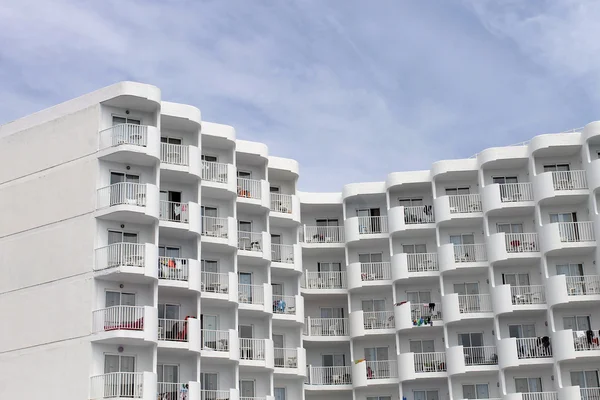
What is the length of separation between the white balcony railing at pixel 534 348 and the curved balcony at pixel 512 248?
4778mm

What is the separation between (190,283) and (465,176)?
20418 millimetres

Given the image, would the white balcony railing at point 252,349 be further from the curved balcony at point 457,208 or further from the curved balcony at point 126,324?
the curved balcony at point 457,208

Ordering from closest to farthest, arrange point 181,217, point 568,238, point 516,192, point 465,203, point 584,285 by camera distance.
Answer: point 181,217 → point 584,285 → point 568,238 → point 516,192 → point 465,203

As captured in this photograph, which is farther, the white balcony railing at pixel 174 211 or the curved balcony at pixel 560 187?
the curved balcony at pixel 560 187

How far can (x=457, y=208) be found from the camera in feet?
205

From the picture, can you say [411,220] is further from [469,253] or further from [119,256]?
[119,256]

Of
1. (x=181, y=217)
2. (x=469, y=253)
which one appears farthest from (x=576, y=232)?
(x=181, y=217)

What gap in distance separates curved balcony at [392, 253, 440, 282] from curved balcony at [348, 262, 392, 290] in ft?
4.45

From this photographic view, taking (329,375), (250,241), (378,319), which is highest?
(250,241)

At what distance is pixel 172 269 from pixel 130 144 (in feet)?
22.5

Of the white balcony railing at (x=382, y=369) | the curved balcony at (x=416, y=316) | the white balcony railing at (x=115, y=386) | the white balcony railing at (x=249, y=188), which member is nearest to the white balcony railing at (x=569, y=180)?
the curved balcony at (x=416, y=316)

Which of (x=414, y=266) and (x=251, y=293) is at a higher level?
(x=414, y=266)

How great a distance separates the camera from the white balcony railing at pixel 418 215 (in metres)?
63.8

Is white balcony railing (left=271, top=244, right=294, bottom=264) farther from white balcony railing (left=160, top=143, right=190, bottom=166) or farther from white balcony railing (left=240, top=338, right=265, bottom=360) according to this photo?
white balcony railing (left=160, top=143, right=190, bottom=166)
